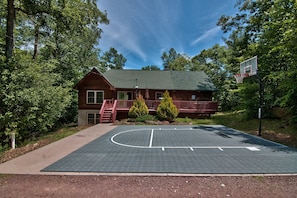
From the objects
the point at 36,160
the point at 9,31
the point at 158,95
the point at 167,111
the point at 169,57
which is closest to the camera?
the point at 36,160

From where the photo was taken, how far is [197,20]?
21.8 m

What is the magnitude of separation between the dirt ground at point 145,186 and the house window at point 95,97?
15.9m

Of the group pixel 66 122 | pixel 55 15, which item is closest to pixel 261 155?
pixel 55 15

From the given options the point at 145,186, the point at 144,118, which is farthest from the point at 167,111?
the point at 145,186

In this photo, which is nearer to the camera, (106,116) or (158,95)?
(106,116)

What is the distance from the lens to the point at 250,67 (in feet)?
41.5

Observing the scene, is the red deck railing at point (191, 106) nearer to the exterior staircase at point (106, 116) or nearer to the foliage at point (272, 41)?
the exterior staircase at point (106, 116)

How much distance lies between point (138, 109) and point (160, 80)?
674 cm

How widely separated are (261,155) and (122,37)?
22300 mm

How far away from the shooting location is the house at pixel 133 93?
1911cm

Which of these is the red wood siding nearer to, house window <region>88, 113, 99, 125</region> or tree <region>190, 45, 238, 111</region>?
house window <region>88, 113, 99, 125</region>

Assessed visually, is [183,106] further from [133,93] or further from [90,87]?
[90,87]

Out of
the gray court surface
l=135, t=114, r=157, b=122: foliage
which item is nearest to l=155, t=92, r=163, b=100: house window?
l=135, t=114, r=157, b=122: foliage

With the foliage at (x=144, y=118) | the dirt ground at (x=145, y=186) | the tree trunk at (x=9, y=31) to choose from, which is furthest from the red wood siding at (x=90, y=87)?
the dirt ground at (x=145, y=186)
